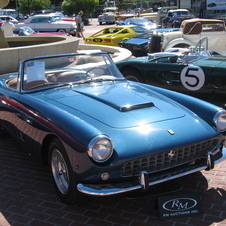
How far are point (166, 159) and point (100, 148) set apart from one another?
2.08ft

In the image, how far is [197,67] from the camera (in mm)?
6297

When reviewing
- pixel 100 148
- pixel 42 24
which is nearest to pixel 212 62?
pixel 100 148

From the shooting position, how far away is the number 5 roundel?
246 inches

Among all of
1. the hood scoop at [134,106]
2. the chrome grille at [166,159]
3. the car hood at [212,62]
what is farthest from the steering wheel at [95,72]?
the car hood at [212,62]

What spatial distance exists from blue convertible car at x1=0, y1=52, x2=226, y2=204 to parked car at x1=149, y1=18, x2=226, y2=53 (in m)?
6.97

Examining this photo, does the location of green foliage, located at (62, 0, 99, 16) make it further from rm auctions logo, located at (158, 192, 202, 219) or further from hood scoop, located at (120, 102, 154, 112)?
rm auctions logo, located at (158, 192, 202, 219)

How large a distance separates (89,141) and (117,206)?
0.81 metres

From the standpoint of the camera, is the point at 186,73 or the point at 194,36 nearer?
the point at 186,73

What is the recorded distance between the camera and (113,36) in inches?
617

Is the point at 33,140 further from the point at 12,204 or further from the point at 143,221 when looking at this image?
the point at 143,221

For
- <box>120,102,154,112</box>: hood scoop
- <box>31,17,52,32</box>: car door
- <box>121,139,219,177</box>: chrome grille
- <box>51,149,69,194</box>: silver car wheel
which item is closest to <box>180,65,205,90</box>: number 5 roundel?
<box>120,102,154,112</box>: hood scoop

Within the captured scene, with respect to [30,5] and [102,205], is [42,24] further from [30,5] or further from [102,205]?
[30,5]

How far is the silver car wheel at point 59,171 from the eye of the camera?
3513 millimetres

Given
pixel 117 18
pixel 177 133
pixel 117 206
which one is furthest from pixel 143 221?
pixel 117 18
